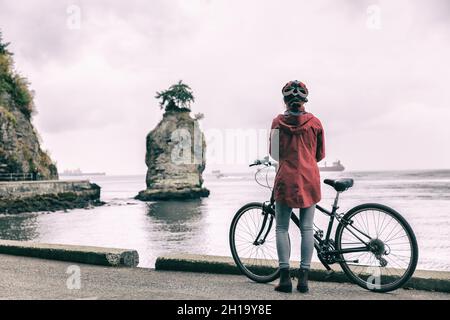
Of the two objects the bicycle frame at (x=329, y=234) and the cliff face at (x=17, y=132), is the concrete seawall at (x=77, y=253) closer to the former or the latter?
the bicycle frame at (x=329, y=234)

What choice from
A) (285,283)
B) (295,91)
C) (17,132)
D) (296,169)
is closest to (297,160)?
(296,169)

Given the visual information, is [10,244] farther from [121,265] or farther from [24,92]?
[24,92]

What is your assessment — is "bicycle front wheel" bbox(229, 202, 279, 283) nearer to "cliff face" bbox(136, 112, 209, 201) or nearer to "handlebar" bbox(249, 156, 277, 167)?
"handlebar" bbox(249, 156, 277, 167)

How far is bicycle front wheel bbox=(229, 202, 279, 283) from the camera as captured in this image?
16.6 feet

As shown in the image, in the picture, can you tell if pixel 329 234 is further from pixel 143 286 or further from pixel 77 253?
pixel 77 253

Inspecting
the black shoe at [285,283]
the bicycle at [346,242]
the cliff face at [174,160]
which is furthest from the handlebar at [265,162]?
the cliff face at [174,160]

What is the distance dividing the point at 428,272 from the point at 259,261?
6.06ft

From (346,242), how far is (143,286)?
2286 millimetres

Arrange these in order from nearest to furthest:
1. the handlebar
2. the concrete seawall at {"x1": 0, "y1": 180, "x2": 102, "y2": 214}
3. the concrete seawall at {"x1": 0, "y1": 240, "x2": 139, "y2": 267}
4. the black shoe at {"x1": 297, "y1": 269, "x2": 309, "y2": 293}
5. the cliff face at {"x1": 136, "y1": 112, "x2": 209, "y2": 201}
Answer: the black shoe at {"x1": 297, "y1": 269, "x2": 309, "y2": 293}
the handlebar
the concrete seawall at {"x1": 0, "y1": 240, "x2": 139, "y2": 267}
the concrete seawall at {"x1": 0, "y1": 180, "x2": 102, "y2": 214}
the cliff face at {"x1": 136, "y1": 112, "x2": 209, "y2": 201}

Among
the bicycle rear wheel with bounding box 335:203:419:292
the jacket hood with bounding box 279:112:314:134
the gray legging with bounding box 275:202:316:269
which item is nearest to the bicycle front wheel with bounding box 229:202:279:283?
the gray legging with bounding box 275:202:316:269

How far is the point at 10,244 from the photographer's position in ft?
23.2

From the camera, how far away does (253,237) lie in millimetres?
5344

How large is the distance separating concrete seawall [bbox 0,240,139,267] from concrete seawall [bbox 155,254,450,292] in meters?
0.50
